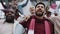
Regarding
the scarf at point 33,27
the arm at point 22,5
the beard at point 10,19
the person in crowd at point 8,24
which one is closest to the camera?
the scarf at point 33,27

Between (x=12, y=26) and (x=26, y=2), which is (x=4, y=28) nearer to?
(x=12, y=26)

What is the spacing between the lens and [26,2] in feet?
10.1

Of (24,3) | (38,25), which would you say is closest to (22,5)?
(24,3)

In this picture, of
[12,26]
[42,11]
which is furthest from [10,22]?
[42,11]

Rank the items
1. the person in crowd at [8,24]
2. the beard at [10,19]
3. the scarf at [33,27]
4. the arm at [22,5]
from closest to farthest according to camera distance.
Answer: the scarf at [33,27] < the person in crowd at [8,24] < the beard at [10,19] < the arm at [22,5]

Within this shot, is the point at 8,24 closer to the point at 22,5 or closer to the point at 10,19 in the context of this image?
the point at 10,19

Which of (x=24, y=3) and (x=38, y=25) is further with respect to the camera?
(x=24, y=3)

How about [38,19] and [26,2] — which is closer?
[38,19]

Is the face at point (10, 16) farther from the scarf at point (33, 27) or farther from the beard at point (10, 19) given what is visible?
the scarf at point (33, 27)

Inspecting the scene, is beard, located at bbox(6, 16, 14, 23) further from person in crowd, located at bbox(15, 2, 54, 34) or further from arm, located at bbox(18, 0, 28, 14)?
arm, located at bbox(18, 0, 28, 14)

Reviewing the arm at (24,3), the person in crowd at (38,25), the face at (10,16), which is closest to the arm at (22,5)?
the arm at (24,3)

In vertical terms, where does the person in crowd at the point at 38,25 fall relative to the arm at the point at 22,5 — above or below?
below

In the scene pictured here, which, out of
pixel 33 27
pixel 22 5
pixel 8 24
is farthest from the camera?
pixel 22 5

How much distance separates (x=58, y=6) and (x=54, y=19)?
1307mm
